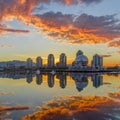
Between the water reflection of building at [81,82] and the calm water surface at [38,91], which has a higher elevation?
the water reflection of building at [81,82]

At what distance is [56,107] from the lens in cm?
2200

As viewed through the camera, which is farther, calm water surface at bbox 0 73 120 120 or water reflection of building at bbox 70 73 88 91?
water reflection of building at bbox 70 73 88 91

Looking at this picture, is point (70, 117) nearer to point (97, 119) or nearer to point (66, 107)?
point (97, 119)

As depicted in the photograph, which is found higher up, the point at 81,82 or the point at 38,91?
the point at 81,82

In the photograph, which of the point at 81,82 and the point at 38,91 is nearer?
the point at 38,91

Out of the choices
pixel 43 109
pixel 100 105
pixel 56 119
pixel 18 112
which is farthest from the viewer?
pixel 100 105

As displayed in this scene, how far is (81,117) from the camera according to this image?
18.4 m

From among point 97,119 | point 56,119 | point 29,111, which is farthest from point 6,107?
point 97,119

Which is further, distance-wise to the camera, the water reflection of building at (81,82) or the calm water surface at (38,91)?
the water reflection of building at (81,82)

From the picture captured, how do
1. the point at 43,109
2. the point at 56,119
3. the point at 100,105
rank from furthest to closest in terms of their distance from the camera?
the point at 100,105, the point at 43,109, the point at 56,119

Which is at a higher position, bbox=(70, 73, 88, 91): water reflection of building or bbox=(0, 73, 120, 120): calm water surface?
bbox=(70, 73, 88, 91): water reflection of building

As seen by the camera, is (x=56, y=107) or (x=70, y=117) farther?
(x=56, y=107)

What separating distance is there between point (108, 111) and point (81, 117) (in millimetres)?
2861

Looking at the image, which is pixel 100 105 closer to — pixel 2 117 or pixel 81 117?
pixel 81 117
